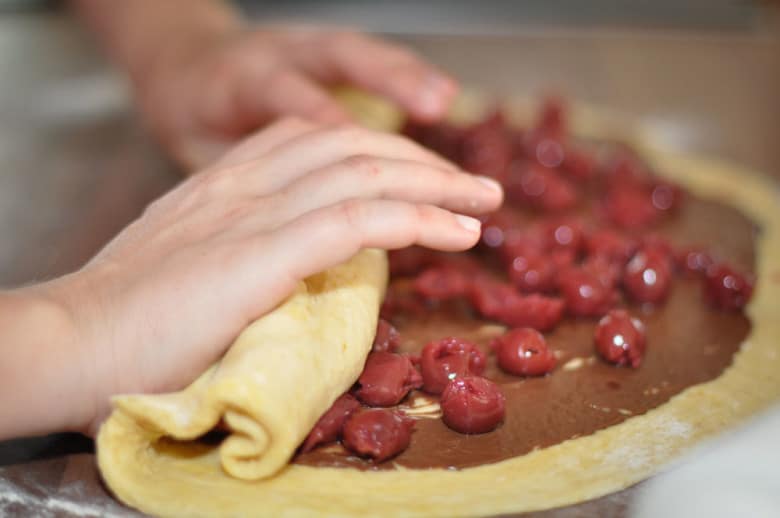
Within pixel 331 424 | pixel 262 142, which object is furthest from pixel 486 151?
pixel 331 424

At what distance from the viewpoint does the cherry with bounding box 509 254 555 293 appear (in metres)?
1.67

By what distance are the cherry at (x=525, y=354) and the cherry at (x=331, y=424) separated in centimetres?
28

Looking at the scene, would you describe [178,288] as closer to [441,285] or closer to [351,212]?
[351,212]

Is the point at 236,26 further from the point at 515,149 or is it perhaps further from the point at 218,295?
the point at 218,295

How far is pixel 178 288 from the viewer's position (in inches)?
45.9

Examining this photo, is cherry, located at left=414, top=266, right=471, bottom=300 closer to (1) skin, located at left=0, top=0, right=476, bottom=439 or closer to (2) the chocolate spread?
(2) the chocolate spread

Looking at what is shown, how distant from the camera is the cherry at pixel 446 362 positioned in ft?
4.41

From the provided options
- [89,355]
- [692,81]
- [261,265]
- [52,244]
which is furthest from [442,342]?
[692,81]

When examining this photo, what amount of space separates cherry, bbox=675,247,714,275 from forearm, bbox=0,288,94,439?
3.77 feet

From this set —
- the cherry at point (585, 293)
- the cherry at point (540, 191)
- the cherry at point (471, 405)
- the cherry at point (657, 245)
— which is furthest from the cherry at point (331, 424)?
the cherry at point (540, 191)

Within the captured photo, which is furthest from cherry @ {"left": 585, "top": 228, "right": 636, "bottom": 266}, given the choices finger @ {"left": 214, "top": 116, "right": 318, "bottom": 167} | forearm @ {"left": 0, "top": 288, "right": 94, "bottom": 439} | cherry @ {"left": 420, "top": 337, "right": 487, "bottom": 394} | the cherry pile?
forearm @ {"left": 0, "top": 288, "right": 94, "bottom": 439}

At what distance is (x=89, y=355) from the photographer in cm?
114

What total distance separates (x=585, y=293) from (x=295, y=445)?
671 mm

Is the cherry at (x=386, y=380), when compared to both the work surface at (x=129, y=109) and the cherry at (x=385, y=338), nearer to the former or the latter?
the cherry at (x=385, y=338)
